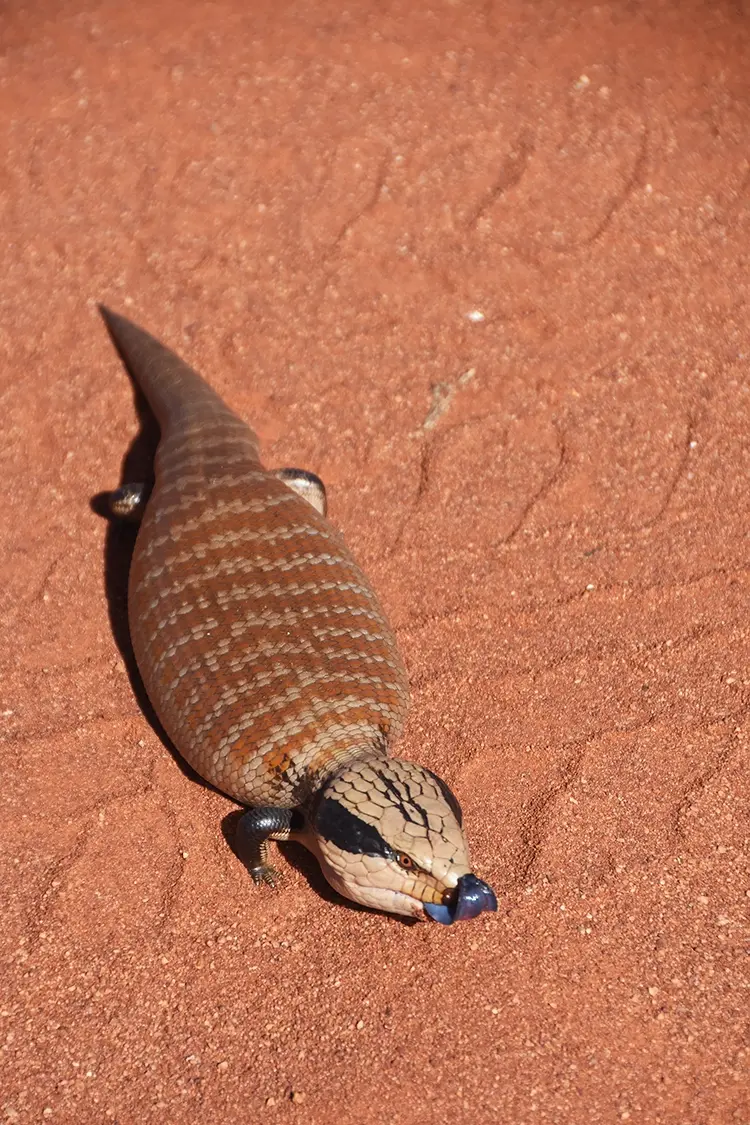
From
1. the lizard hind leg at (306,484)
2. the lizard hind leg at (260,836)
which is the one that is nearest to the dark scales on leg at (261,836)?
the lizard hind leg at (260,836)

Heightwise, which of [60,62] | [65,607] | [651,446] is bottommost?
[65,607]

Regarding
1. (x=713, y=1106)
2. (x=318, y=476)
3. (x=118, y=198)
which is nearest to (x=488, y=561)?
(x=318, y=476)

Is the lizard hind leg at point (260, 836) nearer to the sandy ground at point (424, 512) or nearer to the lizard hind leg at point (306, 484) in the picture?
the sandy ground at point (424, 512)

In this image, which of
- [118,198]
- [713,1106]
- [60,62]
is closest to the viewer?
[713,1106]

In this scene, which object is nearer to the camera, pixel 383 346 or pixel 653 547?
pixel 653 547

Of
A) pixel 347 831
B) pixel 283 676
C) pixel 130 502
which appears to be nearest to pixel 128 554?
pixel 130 502

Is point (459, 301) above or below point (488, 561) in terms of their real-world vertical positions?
above

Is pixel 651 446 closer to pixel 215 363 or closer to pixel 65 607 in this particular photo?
pixel 215 363
